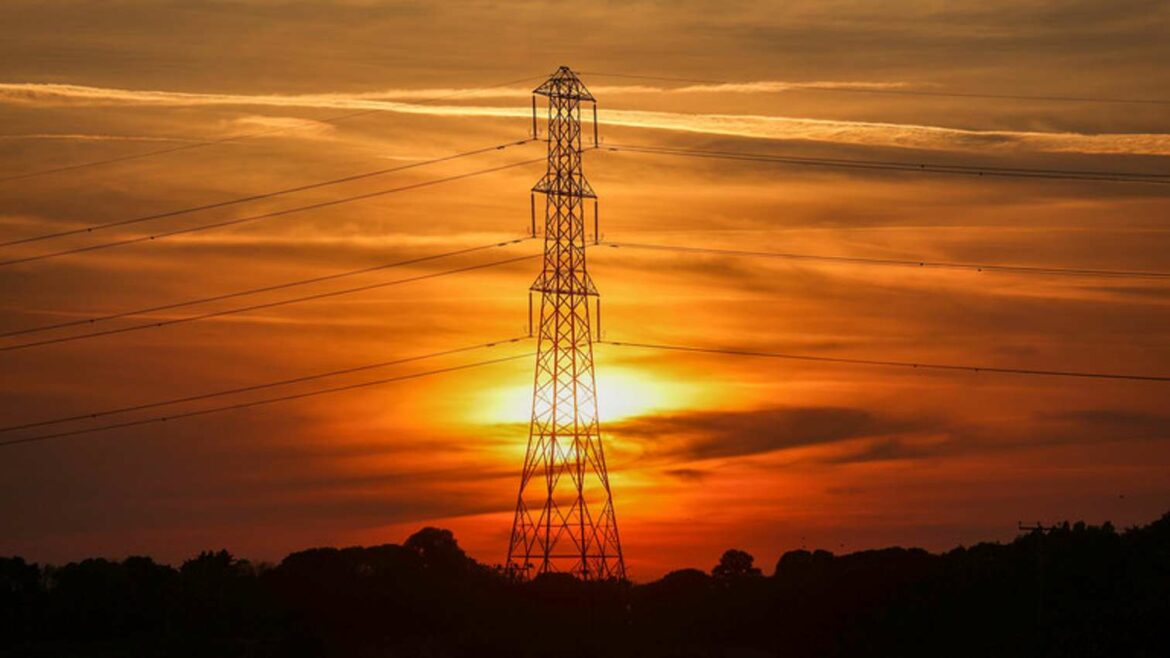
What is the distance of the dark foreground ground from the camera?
112875mm

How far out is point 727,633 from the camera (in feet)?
429

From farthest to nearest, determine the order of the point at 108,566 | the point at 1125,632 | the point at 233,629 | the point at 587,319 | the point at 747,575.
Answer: the point at 747,575
the point at 108,566
the point at 233,629
the point at 587,319
the point at 1125,632

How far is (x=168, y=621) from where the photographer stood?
420 feet

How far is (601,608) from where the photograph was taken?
13450cm

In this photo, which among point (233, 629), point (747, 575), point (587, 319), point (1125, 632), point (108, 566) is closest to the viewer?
point (1125, 632)

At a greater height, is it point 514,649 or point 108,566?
point 108,566

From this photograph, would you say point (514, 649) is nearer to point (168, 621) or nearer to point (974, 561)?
point (168, 621)

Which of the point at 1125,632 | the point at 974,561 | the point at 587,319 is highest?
the point at 587,319

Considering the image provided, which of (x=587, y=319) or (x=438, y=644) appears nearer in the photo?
(x=587, y=319)

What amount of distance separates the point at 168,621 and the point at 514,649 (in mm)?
24861

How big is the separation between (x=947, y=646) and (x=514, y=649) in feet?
85.1

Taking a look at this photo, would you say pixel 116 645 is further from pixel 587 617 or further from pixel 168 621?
pixel 587 617

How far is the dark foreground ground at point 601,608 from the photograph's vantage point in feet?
370

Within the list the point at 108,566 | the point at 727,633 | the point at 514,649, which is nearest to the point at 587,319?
the point at 514,649
